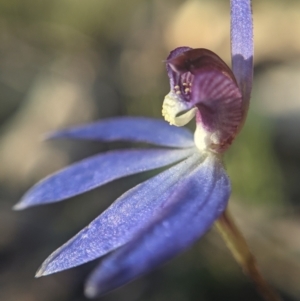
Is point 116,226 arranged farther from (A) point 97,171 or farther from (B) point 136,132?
(B) point 136,132

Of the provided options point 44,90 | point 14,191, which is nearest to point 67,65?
point 44,90

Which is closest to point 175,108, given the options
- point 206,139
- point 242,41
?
point 206,139

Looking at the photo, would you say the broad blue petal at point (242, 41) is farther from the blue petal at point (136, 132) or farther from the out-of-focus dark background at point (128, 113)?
the out-of-focus dark background at point (128, 113)

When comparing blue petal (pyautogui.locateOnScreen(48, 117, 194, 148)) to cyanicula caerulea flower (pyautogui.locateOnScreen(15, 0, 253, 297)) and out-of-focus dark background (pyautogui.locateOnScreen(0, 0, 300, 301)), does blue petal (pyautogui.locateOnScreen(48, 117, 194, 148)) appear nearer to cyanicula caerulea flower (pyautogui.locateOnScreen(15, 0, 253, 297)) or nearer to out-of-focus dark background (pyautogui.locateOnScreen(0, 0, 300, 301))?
cyanicula caerulea flower (pyautogui.locateOnScreen(15, 0, 253, 297))

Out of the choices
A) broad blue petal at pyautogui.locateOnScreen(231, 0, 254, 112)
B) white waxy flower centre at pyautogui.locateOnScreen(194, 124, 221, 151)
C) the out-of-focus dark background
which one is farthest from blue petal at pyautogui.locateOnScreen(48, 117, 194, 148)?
the out-of-focus dark background

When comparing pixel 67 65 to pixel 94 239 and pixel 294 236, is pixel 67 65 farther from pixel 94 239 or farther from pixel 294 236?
pixel 94 239

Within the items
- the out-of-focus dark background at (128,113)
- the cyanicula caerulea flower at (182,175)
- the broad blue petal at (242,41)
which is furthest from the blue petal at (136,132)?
the out-of-focus dark background at (128,113)

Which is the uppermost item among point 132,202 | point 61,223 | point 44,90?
point 132,202
